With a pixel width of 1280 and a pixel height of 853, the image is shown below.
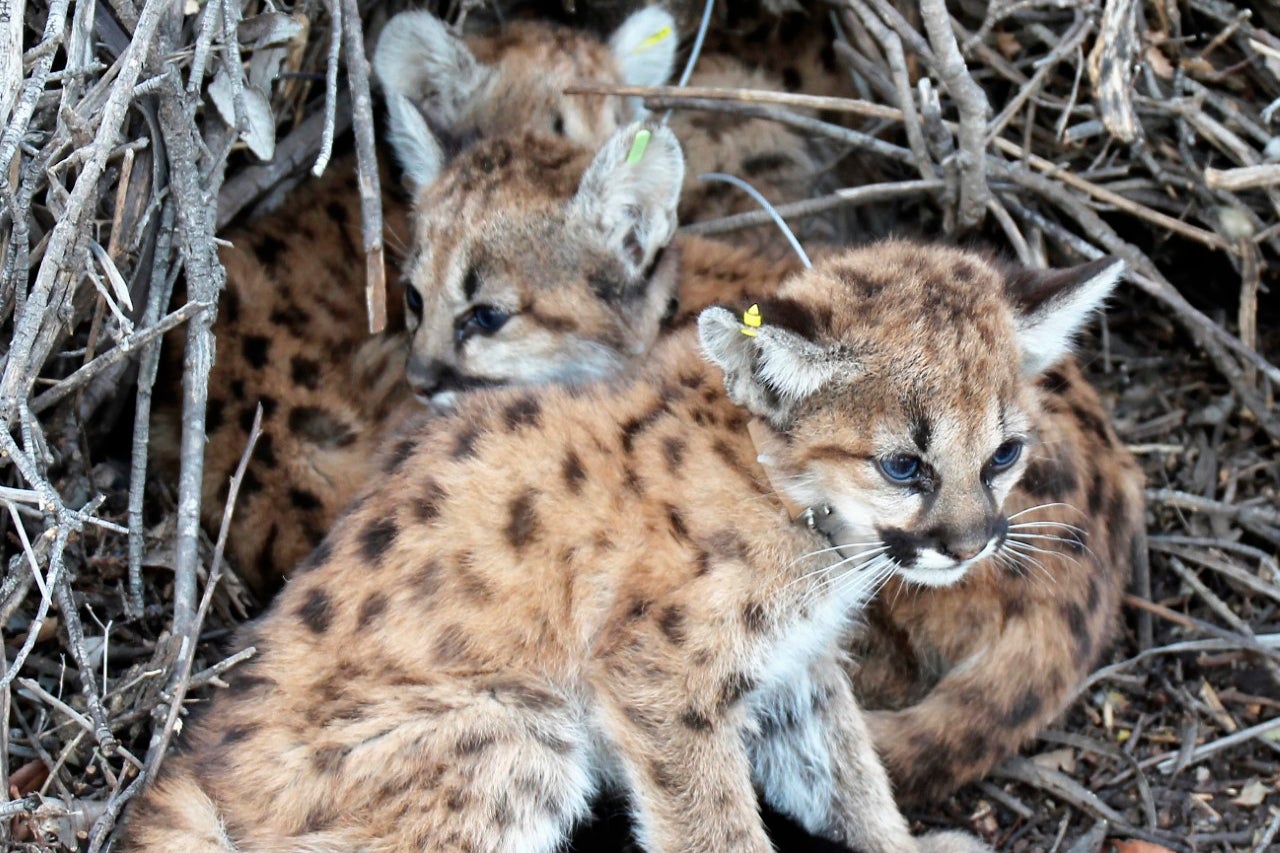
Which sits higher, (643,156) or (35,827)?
(643,156)

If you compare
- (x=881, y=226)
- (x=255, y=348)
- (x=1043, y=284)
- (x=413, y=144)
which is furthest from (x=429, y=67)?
(x=1043, y=284)

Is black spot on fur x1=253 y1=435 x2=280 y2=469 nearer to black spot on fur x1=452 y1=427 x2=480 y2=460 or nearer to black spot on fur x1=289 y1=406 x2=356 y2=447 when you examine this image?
black spot on fur x1=289 y1=406 x2=356 y2=447

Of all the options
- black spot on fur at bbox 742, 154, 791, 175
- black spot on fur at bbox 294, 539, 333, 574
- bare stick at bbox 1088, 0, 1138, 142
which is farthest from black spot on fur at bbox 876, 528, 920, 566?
black spot on fur at bbox 742, 154, 791, 175

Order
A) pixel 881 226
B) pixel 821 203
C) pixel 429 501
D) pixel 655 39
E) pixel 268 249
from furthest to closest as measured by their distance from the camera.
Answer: pixel 881 226, pixel 655 39, pixel 821 203, pixel 268 249, pixel 429 501

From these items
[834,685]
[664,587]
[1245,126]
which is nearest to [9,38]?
[664,587]

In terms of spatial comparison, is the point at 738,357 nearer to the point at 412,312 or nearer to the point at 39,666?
the point at 412,312

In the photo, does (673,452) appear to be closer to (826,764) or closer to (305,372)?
(826,764)
